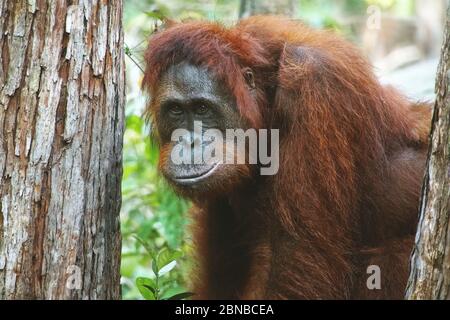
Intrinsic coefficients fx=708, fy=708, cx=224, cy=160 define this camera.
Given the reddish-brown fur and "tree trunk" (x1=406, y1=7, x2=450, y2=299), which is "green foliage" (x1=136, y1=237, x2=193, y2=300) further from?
"tree trunk" (x1=406, y1=7, x2=450, y2=299)

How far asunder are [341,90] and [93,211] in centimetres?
177

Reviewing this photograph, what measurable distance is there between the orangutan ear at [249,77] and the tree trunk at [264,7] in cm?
278

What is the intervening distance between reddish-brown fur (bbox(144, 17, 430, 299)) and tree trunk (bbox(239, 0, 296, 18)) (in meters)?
2.38

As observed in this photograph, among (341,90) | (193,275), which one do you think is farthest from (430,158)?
(193,275)

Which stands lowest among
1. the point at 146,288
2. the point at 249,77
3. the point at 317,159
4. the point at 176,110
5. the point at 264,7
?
the point at 146,288

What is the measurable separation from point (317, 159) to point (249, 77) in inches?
28.4

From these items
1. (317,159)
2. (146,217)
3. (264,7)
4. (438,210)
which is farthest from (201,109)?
(264,7)

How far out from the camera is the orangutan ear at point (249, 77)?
4590mm

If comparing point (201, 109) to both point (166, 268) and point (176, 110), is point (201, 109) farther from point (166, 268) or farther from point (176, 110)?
point (166, 268)

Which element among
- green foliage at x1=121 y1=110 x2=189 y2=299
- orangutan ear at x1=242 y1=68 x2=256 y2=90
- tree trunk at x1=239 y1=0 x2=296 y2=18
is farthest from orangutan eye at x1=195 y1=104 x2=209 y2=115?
tree trunk at x1=239 y1=0 x2=296 y2=18

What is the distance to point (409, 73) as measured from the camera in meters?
8.95

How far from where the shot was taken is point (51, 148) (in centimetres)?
358

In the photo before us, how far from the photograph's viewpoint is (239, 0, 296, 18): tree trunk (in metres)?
7.29

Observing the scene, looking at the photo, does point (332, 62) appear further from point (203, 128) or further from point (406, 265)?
point (406, 265)
